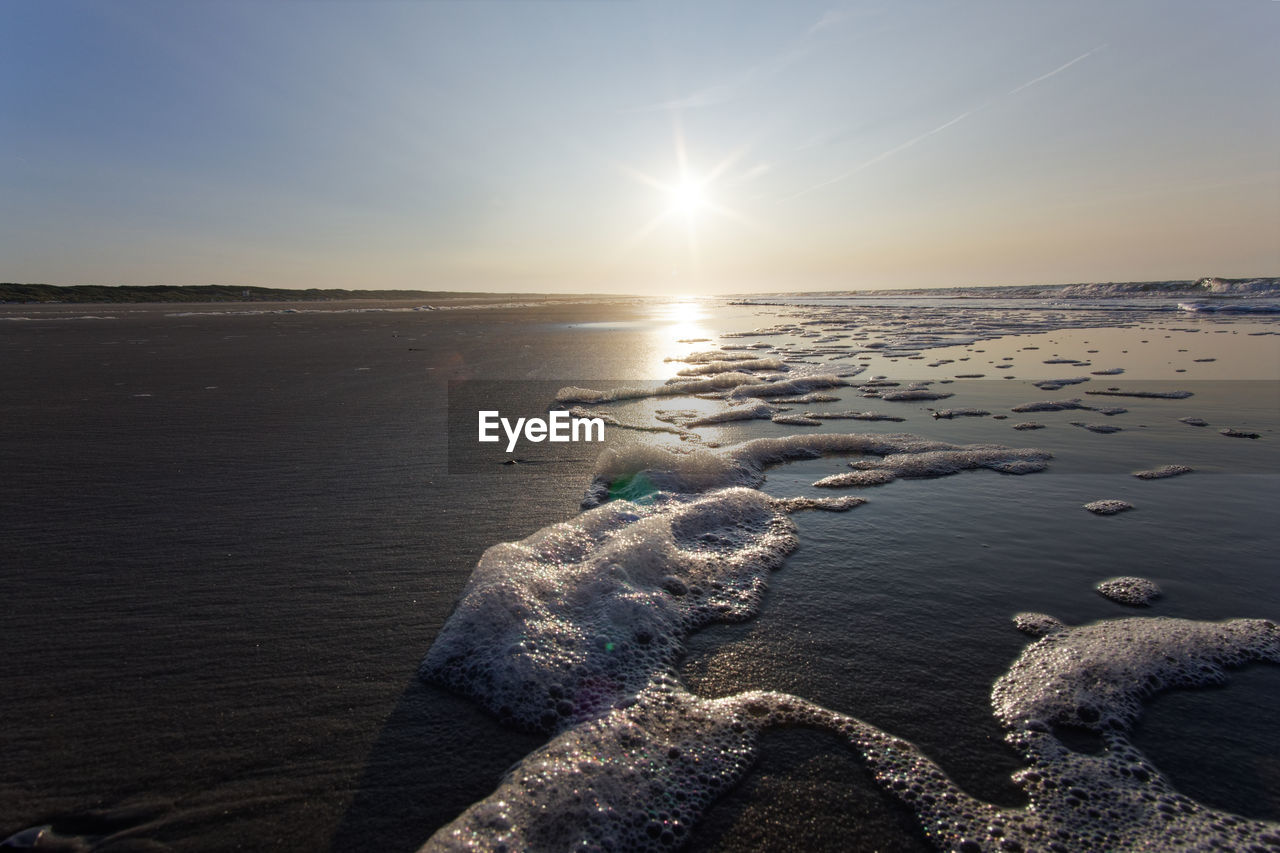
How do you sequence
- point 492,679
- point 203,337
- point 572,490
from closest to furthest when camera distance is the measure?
point 492,679 < point 572,490 < point 203,337

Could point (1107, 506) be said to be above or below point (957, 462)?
below

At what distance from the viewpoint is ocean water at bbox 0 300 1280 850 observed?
176cm

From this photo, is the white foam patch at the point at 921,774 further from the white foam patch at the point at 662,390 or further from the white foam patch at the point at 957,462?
the white foam patch at the point at 662,390

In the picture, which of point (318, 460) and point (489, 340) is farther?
point (489, 340)

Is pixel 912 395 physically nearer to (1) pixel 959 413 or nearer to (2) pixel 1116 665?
(1) pixel 959 413

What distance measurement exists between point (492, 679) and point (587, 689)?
1.29ft

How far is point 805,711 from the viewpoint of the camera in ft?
7.04

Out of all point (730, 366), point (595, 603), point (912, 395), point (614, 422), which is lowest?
point (595, 603)

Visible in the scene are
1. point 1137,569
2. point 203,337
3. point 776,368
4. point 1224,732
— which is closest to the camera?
point 1224,732

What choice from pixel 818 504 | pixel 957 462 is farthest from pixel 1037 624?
pixel 957 462

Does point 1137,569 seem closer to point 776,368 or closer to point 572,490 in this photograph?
point 572,490

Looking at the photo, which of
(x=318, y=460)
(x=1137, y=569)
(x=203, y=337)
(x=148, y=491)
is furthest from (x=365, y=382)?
(x=203, y=337)

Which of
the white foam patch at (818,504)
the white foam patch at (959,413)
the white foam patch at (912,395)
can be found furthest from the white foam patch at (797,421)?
the white foam patch at (818,504)

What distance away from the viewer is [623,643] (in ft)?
8.49
